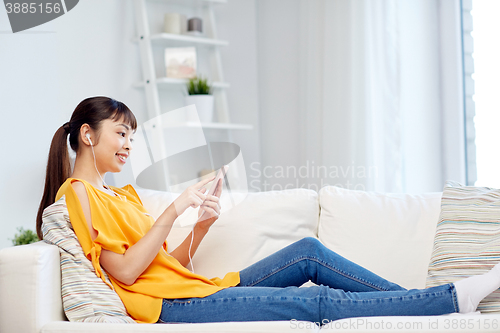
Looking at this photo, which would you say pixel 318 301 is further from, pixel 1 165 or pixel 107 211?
pixel 1 165

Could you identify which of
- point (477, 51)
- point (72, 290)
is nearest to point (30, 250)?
point (72, 290)

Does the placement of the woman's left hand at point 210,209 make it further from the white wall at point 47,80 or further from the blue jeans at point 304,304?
the white wall at point 47,80

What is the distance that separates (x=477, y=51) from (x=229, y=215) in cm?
156

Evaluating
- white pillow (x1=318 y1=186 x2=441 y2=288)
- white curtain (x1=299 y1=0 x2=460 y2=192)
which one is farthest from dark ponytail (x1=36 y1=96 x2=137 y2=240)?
white curtain (x1=299 y1=0 x2=460 y2=192)

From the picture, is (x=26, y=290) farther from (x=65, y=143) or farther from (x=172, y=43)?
(x=172, y=43)

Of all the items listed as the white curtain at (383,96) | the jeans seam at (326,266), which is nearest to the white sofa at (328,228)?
the jeans seam at (326,266)

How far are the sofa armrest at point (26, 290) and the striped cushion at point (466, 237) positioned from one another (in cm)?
112

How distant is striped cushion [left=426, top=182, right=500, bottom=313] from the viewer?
53.9 inches

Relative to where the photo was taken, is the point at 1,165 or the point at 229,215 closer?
the point at 229,215

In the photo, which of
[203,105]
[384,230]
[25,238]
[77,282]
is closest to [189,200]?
[77,282]

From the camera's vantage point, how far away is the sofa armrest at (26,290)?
3.73 feet

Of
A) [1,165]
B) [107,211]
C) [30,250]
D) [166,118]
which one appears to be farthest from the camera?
A: [166,118]

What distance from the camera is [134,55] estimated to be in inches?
99.2

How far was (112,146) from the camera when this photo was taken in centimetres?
137
